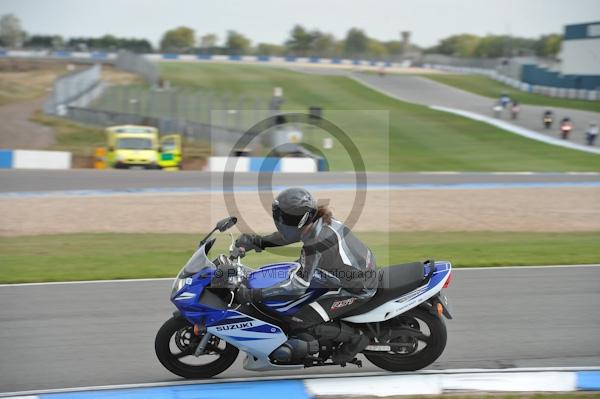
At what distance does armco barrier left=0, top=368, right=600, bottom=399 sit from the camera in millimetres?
6570

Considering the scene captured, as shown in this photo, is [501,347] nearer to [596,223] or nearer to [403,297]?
[403,297]

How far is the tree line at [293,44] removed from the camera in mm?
122562

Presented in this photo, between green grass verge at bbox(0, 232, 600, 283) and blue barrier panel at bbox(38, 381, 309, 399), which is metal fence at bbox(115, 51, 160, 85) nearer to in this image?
green grass verge at bbox(0, 232, 600, 283)

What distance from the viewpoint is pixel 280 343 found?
6.80m

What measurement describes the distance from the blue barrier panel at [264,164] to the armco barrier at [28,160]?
7190 millimetres

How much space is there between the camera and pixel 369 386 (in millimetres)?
6777

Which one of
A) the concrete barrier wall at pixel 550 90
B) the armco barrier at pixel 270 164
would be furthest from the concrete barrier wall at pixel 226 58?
the armco barrier at pixel 270 164

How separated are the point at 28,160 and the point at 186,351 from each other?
883 inches

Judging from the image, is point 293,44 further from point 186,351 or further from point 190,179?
point 186,351

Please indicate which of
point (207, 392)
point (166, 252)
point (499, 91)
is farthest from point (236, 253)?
point (499, 91)

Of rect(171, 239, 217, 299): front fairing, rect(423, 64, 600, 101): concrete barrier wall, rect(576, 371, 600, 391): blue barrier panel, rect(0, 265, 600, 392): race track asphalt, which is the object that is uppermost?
rect(423, 64, 600, 101): concrete barrier wall

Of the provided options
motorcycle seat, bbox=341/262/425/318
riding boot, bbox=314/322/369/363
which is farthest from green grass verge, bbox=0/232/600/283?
riding boot, bbox=314/322/369/363

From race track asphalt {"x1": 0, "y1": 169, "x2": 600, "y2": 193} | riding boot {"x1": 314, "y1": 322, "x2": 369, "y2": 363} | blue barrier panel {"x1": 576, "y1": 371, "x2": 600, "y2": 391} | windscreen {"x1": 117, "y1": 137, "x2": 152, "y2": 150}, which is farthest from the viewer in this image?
windscreen {"x1": 117, "y1": 137, "x2": 152, "y2": 150}

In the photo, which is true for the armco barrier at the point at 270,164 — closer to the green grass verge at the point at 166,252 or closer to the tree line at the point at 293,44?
the green grass verge at the point at 166,252
